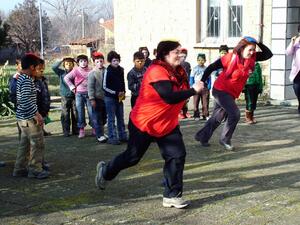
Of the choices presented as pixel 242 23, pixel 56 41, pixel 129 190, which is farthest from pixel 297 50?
pixel 56 41

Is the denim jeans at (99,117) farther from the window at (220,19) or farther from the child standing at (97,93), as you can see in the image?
the window at (220,19)

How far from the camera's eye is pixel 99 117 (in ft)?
29.4

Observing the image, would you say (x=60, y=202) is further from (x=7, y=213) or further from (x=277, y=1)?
(x=277, y=1)

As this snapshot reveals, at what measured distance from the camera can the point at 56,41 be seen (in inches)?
2388

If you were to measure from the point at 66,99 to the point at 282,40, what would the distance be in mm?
6048

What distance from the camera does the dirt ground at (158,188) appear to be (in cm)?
511

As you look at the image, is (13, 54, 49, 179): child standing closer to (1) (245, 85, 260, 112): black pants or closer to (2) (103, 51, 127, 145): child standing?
(2) (103, 51, 127, 145): child standing

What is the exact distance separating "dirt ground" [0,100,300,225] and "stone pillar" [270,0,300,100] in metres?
4.40

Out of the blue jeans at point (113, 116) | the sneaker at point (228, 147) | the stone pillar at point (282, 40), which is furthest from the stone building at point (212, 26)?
the sneaker at point (228, 147)

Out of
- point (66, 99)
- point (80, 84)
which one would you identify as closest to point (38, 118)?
point (80, 84)

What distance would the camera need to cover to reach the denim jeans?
8.85m

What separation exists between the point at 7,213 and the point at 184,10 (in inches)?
409

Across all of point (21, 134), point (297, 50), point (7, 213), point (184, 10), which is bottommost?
point (7, 213)

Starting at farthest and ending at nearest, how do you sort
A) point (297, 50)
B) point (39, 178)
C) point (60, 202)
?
point (297, 50), point (39, 178), point (60, 202)
